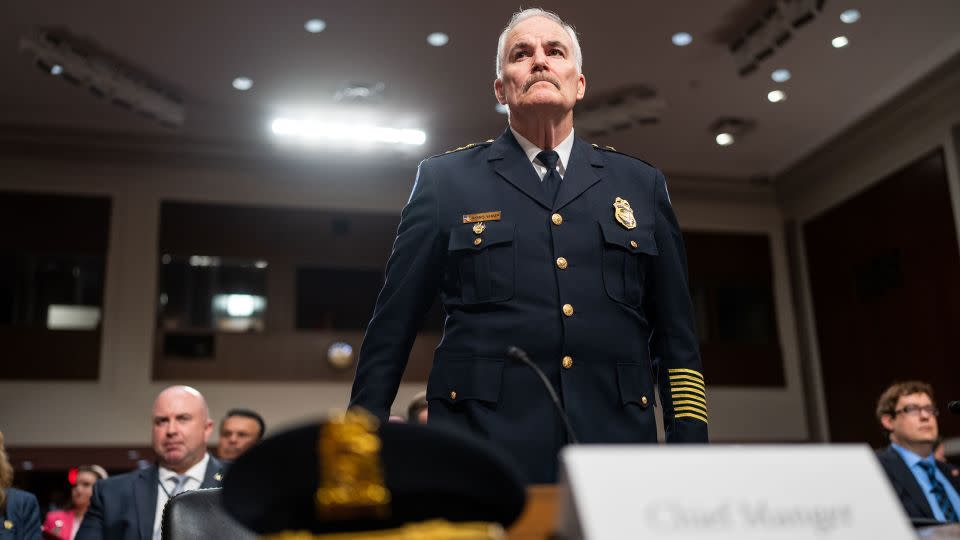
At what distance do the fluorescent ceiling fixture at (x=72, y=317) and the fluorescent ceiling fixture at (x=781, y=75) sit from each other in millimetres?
6629

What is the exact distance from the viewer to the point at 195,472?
4.14m

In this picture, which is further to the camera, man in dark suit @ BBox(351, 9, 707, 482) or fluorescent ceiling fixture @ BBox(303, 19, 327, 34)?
fluorescent ceiling fixture @ BBox(303, 19, 327, 34)

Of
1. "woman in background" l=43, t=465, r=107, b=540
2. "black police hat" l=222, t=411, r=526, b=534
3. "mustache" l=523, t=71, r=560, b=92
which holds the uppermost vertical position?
"mustache" l=523, t=71, r=560, b=92

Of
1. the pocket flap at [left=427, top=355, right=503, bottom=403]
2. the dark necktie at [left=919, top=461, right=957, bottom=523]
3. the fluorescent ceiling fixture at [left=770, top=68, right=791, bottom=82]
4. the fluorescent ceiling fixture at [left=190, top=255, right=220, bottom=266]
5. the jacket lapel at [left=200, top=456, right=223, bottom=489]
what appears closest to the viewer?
the pocket flap at [left=427, top=355, right=503, bottom=403]

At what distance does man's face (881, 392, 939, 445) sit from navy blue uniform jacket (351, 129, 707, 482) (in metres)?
3.91

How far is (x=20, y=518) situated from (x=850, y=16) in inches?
245

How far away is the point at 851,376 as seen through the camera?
953 cm

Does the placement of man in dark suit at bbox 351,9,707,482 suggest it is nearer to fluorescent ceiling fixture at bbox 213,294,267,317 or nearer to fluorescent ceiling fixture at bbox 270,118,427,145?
fluorescent ceiling fixture at bbox 270,118,427,145

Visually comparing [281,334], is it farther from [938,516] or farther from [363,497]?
[363,497]

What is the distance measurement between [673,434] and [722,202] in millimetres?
9348

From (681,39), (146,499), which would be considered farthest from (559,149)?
(681,39)

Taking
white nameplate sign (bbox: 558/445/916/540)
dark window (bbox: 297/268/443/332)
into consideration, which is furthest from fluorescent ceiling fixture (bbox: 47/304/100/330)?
white nameplate sign (bbox: 558/445/916/540)

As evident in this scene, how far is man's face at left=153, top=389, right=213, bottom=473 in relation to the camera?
4098mm

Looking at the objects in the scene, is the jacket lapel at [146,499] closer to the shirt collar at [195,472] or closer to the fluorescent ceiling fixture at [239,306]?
the shirt collar at [195,472]
